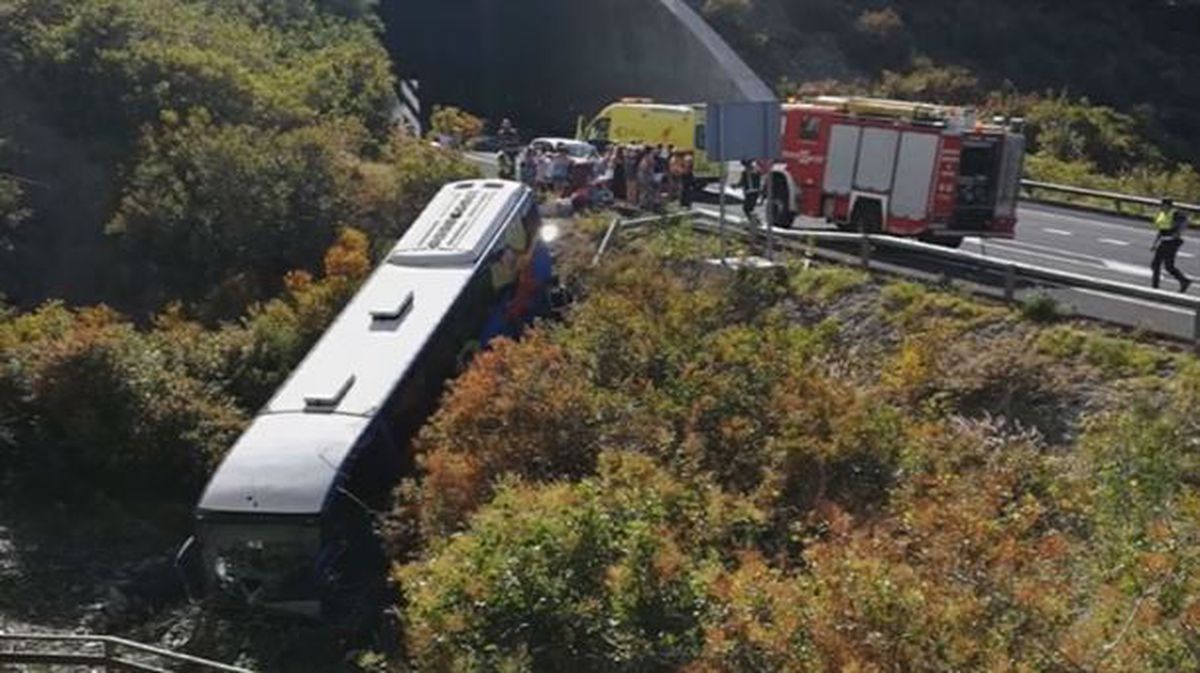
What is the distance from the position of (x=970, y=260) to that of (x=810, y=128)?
27.6 ft

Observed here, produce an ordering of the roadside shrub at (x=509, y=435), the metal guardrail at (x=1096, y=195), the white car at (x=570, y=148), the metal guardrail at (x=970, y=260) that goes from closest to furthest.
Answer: the roadside shrub at (x=509, y=435), the metal guardrail at (x=970, y=260), the metal guardrail at (x=1096, y=195), the white car at (x=570, y=148)

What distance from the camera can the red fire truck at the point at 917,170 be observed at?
2350 centimetres

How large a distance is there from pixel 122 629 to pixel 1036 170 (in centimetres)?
2839

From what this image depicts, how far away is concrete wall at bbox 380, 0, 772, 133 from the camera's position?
157ft

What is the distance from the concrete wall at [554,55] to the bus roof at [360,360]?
80.4ft

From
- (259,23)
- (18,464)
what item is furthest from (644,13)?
(18,464)

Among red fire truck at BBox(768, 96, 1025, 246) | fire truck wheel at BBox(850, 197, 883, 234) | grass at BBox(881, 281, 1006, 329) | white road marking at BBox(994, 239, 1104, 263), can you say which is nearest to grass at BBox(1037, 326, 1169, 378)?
grass at BBox(881, 281, 1006, 329)

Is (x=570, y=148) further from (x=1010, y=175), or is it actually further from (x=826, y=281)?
(x=826, y=281)

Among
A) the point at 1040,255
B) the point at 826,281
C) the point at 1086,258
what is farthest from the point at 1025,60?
the point at 826,281

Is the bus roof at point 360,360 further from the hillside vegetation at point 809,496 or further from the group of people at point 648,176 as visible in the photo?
the group of people at point 648,176

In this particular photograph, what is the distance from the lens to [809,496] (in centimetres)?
1418

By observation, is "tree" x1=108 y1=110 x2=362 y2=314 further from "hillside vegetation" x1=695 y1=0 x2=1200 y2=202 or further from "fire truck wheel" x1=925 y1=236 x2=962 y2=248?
"hillside vegetation" x1=695 y1=0 x2=1200 y2=202

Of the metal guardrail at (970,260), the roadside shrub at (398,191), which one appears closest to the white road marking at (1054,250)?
the metal guardrail at (970,260)

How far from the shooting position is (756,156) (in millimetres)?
19562
